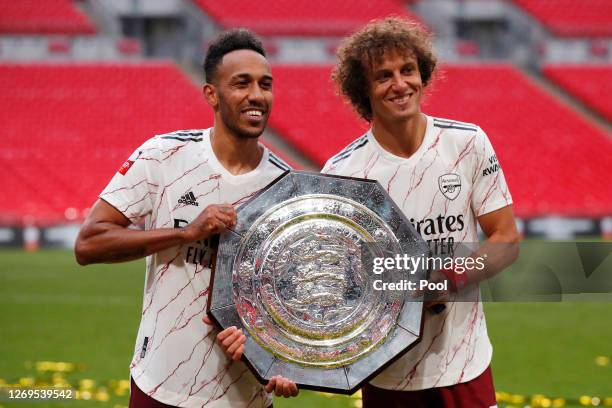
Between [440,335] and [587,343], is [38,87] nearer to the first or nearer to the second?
[587,343]

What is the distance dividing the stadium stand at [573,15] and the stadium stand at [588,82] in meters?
0.98

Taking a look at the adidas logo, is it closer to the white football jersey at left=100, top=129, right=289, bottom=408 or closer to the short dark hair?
the white football jersey at left=100, top=129, right=289, bottom=408

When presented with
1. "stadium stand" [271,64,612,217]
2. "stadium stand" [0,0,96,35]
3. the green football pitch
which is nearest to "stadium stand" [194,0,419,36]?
"stadium stand" [271,64,612,217]

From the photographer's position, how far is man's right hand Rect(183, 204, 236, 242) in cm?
234

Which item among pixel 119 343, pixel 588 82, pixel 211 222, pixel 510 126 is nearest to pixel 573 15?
pixel 588 82

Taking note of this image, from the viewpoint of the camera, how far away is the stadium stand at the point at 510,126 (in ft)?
55.1

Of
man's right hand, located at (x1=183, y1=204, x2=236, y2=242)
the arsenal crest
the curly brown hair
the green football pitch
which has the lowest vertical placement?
the green football pitch

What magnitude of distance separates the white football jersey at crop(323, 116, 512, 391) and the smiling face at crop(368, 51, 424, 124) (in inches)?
5.2

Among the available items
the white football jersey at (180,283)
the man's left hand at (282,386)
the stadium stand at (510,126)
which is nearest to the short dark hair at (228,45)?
the white football jersey at (180,283)

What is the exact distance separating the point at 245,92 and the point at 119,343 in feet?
16.3

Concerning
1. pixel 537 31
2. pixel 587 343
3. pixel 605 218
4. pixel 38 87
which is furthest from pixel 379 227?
pixel 537 31

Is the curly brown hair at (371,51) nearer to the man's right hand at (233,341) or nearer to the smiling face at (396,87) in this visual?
the smiling face at (396,87)

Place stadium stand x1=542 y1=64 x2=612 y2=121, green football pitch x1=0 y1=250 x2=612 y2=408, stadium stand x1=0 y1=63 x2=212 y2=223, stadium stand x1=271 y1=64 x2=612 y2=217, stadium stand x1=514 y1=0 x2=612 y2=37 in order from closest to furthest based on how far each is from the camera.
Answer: green football pitch x1=0 y1=250 x2=612 y2=408 → stadium stand x1=0 y1=63 x2=212 y2=223 → stadium stand x1=271 y1=64 x2=612 y2=217 → stadium stand x1=542 y1=64 x2=612 y2=121 → stadium stand x1=514 y1=0 x2=612 y2=37

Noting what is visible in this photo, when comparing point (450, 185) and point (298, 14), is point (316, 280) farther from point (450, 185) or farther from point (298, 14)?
point (298, 14)
